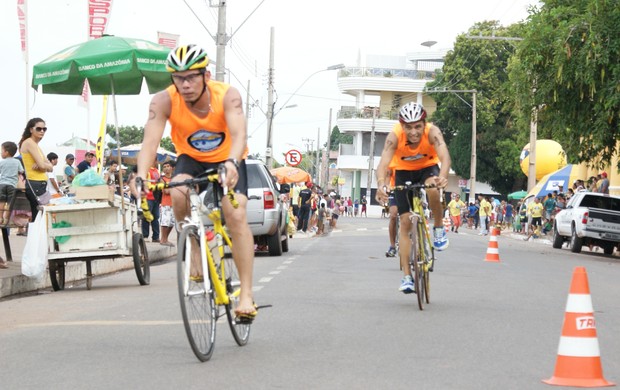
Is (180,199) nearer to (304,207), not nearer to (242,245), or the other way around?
(242,245)

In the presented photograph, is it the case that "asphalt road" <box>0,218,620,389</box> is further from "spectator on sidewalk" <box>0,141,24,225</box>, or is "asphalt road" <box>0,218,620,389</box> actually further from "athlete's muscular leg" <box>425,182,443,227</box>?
"spectator on sidewalk" <box>0,141,24,225</box>

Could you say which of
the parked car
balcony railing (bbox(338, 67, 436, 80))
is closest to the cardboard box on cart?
the parked car

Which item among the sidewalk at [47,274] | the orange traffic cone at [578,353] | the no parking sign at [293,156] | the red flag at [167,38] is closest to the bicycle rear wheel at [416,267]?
the orange traffic cone at [578,353]

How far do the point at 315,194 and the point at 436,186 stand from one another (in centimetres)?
3293

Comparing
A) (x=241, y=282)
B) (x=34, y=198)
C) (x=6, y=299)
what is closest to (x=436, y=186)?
(x=241, y=282)

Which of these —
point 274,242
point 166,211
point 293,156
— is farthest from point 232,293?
point 293,156

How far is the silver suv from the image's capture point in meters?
20.9

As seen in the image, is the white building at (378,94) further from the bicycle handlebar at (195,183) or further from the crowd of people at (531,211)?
the bicycle handlebar at (195,183)

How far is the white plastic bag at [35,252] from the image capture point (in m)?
13.1

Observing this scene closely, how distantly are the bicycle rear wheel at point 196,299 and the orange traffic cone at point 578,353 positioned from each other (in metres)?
2.13

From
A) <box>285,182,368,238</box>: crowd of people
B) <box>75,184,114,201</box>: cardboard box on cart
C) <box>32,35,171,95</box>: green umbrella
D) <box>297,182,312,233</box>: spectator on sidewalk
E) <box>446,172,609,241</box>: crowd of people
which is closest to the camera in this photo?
<box>75,184,114,201</box>: cardboard box on cart

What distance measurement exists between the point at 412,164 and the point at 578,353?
197 inches

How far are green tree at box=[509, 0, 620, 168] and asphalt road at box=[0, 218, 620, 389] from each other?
1153 cm

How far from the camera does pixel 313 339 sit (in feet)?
28.2
